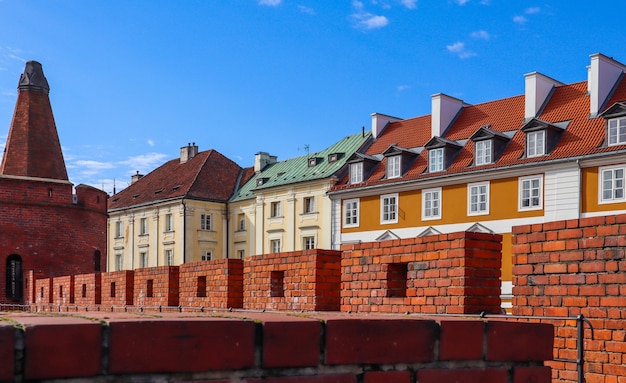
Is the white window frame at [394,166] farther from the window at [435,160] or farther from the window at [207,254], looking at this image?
the window at [207,254]

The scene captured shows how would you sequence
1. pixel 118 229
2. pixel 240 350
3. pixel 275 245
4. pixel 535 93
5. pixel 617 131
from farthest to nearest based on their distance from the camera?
pixel 118 229, pixel 275 245, pixel 535 93, pixel 617 131, pixel 240 350

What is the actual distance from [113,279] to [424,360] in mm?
12158

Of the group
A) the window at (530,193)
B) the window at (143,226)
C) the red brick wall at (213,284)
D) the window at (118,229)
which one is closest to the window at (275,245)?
the window at (143,226)

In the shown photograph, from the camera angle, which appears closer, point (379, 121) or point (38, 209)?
point (38, 209)

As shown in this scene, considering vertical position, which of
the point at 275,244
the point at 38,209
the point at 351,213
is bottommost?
the point at 275,244

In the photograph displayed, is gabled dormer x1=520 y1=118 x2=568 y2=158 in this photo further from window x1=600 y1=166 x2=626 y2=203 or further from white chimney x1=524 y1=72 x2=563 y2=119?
window x1=600 y1=166 x2=626 y2=203

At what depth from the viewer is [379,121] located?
133ft

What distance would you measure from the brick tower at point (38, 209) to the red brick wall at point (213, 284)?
619 inches

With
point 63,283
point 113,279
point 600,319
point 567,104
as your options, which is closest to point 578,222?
point 600,319

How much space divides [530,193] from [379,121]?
12.6 m

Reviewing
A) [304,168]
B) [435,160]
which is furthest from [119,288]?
[304,168]

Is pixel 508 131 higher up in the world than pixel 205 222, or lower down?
higher up

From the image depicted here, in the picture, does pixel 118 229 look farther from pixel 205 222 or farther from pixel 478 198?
pixel 478 198

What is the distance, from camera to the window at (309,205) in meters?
40.9
